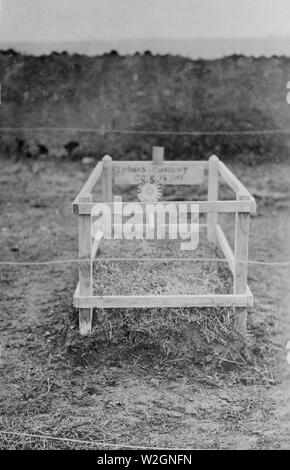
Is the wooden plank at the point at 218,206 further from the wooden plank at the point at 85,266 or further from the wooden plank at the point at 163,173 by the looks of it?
the wooden plank at the point at 163,173

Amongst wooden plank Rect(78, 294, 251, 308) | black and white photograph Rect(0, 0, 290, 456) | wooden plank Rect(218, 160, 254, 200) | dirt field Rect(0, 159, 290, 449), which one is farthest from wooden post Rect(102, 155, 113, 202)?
wooden plank Rect(78, 294, 251, 308)

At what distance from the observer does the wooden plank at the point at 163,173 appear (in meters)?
5.10

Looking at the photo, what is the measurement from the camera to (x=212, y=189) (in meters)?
5.54

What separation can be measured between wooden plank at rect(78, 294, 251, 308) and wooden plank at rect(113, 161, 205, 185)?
1.16 metres

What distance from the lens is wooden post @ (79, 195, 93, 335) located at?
13.7 feet

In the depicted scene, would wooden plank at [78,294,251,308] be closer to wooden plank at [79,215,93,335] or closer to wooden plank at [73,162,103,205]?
wooden plank at [79,215,93,335]

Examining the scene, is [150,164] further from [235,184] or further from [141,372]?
[141,372]

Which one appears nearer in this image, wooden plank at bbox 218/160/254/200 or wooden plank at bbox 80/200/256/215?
wooden plank at bbox 80/200/256/215

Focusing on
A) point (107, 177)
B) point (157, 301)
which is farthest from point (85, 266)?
point (107, 177)

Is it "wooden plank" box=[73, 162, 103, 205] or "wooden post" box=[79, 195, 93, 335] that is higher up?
"wooden plank" box=[73, 162, 103, 205]

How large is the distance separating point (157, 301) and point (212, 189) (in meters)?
1.58

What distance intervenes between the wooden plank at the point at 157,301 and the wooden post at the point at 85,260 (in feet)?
0.21

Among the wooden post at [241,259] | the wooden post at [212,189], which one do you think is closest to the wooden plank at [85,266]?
the wooden post at [241,259]

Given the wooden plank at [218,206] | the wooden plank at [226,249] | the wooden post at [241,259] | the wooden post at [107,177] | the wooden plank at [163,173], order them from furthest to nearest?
the wooden post at [107,177] < the wooden plank at [163,173] < the wooden plank at [226,249] < the wooden post at [241,259] < the wooden plank at [218,206]
